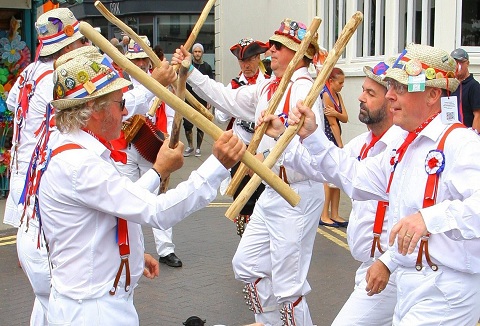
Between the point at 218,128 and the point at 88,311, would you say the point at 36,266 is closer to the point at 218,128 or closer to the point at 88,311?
the point at 88,311

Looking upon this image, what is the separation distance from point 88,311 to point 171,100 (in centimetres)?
104

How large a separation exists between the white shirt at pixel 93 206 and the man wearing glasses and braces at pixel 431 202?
3.09 feet

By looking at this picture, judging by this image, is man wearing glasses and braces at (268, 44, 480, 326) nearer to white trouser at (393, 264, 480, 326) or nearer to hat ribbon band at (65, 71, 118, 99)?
white trouser at (393, 264, 480, 326)

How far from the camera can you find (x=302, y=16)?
52.4 feet

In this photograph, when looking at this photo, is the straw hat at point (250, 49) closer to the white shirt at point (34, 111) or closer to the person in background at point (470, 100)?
the person in background at point (470, 100)

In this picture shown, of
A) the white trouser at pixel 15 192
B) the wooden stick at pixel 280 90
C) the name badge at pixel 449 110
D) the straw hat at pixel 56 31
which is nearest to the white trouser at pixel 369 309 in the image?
the wooden stick at pixel 280 90

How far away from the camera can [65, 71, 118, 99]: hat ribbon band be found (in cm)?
339

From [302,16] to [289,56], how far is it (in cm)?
1069

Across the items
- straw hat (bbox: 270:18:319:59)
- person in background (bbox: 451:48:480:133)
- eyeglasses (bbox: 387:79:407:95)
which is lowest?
person in background (bbox: 451:48:480:133)

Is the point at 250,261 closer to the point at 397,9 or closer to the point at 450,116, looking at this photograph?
the point at 450,116

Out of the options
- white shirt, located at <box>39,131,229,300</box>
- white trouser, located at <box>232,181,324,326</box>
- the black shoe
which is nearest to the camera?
white shirt, located at <box>39,131,229,300</box>

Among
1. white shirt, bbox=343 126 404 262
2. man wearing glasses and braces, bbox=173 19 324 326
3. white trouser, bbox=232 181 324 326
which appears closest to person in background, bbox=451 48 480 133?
man wearing glasses and braces, bbox=173 19 324 326

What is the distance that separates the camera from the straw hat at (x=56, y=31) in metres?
5.50

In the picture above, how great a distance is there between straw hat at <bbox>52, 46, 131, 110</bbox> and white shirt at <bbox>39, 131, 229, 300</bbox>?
6.7 inches
